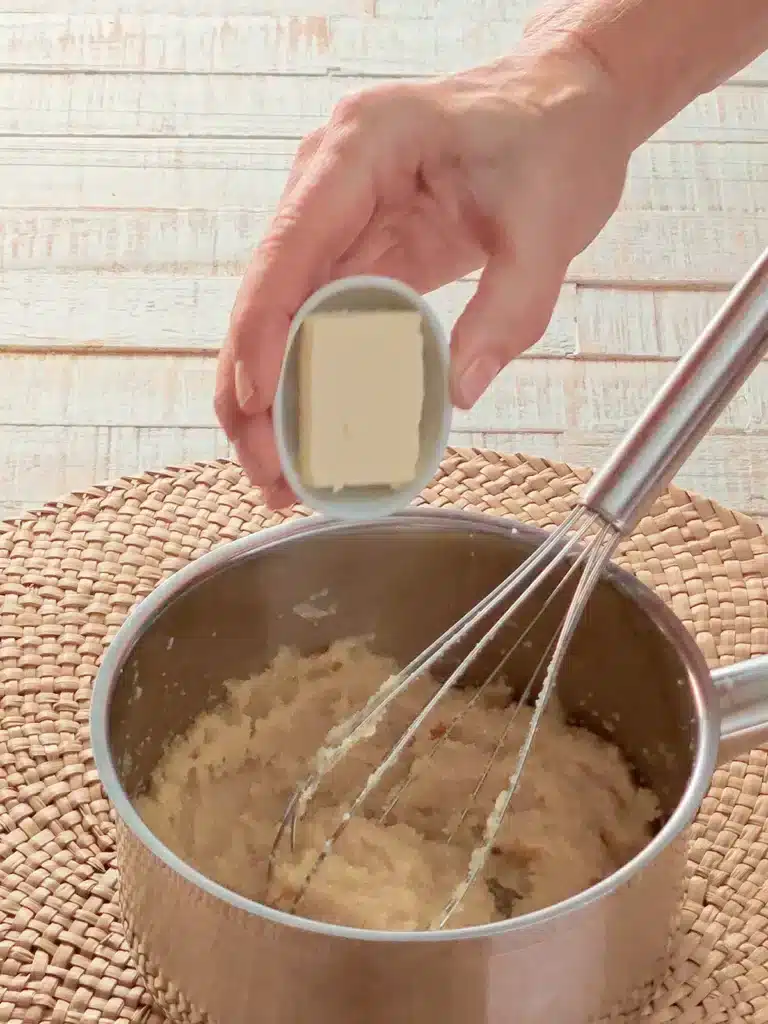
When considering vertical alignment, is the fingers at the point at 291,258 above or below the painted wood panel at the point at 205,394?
above

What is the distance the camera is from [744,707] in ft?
1.93

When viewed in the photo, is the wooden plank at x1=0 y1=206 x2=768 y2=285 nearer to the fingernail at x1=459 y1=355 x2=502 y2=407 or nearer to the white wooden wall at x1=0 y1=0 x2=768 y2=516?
the white wooden wall at x1=0 y1=0 x2=768 y2=516

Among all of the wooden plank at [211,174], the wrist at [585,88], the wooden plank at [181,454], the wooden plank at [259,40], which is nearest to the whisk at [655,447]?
the wrist at [585,88]

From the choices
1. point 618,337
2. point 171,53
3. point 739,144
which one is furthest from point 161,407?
point 739,144

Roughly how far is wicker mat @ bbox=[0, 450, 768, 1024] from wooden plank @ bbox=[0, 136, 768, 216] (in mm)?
514

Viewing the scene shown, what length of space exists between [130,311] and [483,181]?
1.95 feet

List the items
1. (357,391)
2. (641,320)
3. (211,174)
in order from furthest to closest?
(211,174)
(641,320)
(357,391)

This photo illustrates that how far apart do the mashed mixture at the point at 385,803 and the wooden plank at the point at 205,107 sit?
764 mm

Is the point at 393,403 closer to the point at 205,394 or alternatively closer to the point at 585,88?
the point at 585,88

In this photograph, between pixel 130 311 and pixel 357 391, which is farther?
pixel 130 311

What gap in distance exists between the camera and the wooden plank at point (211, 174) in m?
1.29

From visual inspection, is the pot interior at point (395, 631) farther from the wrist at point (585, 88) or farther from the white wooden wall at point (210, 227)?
the white wooden wall at point (210, 227)

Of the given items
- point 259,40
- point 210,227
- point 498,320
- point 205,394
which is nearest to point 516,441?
point 205,394

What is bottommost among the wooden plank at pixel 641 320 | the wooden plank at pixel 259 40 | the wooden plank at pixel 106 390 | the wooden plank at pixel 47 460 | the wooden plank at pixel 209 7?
the wooden plank at pixel 47 460
